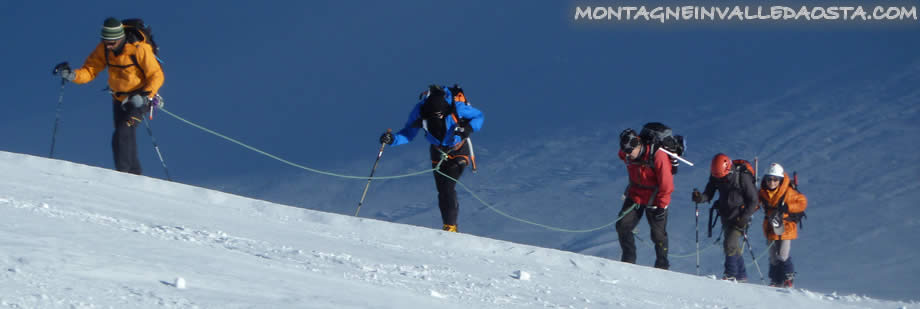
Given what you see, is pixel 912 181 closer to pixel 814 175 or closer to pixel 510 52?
pixel 814 175

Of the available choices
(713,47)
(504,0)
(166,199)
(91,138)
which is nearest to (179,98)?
(91,138)

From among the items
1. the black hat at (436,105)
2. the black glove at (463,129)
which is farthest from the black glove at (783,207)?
the black hat at (436,105)

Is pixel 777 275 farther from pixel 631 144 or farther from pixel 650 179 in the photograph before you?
pixel 631 144

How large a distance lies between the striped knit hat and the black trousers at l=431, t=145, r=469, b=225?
2.34 meters

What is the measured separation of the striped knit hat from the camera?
676cm

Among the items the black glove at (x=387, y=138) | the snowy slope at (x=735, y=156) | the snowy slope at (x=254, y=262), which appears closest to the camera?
the snowy slope at (x=254, y=262)

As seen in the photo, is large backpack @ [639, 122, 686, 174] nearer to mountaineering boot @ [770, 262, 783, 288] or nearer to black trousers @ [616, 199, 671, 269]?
black trousers @ [616, 199, 671, 269]

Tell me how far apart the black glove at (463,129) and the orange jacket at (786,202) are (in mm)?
2534

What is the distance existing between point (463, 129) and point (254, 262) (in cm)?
312

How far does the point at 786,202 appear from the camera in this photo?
25.2 feet

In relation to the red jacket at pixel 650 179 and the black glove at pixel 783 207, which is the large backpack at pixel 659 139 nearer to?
the red jacket at pixel 650 179

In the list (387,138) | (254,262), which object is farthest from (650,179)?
(254,262)

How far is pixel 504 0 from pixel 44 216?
30204mm

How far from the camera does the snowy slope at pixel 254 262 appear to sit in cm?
320
